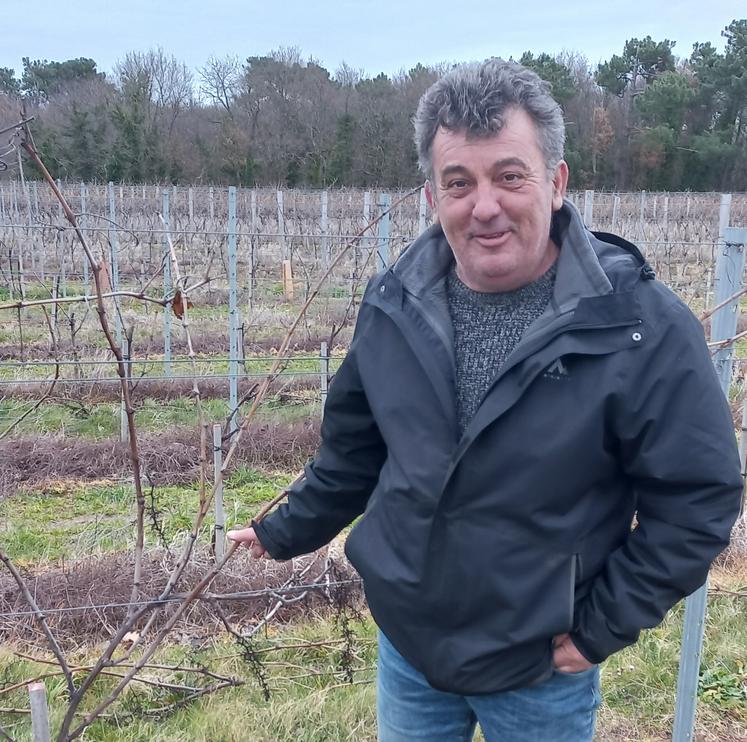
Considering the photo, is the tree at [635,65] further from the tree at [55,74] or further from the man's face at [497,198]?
the man's face at [497,198]

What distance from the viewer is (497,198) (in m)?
1.28

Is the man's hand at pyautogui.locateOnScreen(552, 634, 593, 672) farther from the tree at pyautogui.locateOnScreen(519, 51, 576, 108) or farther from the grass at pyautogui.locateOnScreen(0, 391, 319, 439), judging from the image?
the tree at pyautogui.locateOnScreen(519, 51, 576, 108)

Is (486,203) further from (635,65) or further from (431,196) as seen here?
(635,65)

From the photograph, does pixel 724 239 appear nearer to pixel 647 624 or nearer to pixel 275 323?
pixel 647 624

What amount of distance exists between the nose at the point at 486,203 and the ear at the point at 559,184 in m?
0.14

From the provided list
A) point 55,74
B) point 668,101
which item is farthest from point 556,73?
point 55,74

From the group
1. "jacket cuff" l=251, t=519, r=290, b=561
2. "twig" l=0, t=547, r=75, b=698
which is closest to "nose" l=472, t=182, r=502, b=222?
"jacket cuff" l=251, t=519, r=290, b=561

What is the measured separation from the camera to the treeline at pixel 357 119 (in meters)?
36.8

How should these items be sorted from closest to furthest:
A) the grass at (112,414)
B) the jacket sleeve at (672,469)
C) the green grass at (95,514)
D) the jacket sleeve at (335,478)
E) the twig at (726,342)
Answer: the jacket sleeve at (672,469) < the jacket sleeve at (335,478) < the twig at (726,342) < the green grass at (95,514) < the grass at (112,414)

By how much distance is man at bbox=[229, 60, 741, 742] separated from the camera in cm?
122

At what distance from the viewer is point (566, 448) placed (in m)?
1.25

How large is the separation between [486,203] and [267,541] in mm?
900

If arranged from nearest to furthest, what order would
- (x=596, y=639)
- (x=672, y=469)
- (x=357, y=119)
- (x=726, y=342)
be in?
(x=672, y=469)
(x=596, y=639)
(x=726, y=342)
(x=357, y=119)

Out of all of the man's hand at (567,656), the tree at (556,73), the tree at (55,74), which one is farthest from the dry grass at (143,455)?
the tree at (55,74)
